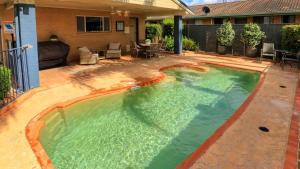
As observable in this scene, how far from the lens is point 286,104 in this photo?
20.8 feet

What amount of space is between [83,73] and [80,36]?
14.5 ft

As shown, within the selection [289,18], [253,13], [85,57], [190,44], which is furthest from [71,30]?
[289,18]

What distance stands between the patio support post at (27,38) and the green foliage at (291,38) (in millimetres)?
12123

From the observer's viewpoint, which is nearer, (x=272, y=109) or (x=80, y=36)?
(x=272, y=109)

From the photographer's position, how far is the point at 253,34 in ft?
45.5

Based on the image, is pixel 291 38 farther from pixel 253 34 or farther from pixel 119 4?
pixel 119 4

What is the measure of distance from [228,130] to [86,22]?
11356 mm

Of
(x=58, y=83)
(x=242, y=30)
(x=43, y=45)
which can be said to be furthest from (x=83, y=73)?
(x=242, y=30)

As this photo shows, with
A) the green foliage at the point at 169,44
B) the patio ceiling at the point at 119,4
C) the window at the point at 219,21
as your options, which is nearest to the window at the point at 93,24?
the patio ceiling at the point at 119,4

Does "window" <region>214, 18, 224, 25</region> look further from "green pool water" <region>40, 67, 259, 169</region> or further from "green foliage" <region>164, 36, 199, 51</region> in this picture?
"green pool water" <region>40, 67, 259, 169</region>

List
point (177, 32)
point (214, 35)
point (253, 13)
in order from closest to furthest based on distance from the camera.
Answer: point (177, 32), point (214, 35), point (253, 13)

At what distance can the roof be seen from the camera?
19.4 metres

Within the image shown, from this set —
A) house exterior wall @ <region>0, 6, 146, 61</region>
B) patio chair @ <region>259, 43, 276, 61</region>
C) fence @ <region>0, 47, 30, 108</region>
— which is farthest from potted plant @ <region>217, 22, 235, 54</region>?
fence @ <region>0, 47, 30, 108</region>

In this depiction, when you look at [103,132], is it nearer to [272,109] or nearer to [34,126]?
[34,126]
